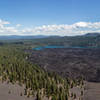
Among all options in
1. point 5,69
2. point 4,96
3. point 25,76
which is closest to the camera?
point 4,96

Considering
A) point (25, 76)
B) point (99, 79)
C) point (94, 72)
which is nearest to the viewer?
point (25, 76)

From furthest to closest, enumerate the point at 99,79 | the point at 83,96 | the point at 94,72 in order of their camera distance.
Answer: the point at 94,72, the point at 99,79, the point at 83,96

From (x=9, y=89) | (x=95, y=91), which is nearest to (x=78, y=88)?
(x=95, y=91)

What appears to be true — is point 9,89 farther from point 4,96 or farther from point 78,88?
point 78,88

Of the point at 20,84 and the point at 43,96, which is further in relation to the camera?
the point at 20,84

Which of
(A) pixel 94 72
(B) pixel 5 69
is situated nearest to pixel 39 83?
(B) pixel 5 69

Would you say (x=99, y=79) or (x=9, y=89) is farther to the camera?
(x=99, y=79)

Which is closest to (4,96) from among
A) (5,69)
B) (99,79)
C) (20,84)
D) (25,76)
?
(20,84)

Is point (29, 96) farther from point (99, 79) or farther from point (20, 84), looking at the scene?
point (99, 79)

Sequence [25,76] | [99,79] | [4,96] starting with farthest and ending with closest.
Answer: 1. [99,79]
2. [25,76]
3. [4,96]
